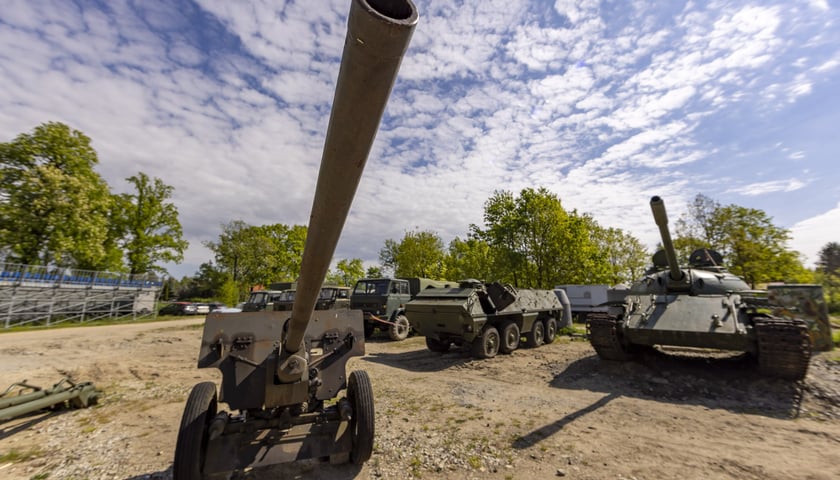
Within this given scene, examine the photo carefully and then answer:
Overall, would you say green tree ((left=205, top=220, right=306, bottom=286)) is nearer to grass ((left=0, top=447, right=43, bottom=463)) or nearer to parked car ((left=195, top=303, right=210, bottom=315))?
parked car ((left=195, top=303, right=210, bottom=315))

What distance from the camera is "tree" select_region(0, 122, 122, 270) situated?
64.3 feet

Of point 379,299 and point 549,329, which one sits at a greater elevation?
point 379,299

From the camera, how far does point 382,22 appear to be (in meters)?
0.71

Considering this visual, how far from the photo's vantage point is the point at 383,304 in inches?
528

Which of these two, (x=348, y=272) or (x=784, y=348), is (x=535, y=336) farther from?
(x=348, y=272)

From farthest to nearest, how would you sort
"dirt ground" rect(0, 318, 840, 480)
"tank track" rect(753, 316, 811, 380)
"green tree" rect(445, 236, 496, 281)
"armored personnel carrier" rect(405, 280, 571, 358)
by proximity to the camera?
"green tree" rect(445, 236, 496, 281)
"armored personnel carrier" rect(405, 280, 571, 358)
"tank track" rect(753, 316, 811, 380)
"dirt ground" rect(0, 318, 840, 480)

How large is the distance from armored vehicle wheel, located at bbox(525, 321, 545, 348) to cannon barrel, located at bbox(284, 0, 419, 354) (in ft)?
34.1

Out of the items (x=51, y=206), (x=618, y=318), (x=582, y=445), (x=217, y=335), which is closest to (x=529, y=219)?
(x=618, y=318)

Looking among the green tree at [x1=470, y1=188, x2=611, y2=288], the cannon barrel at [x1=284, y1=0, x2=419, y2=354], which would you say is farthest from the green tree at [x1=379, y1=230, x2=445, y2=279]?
the cannon barrel at [x1=284, y1=0, x2=419, y2=354]

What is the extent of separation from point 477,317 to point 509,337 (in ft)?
5.13

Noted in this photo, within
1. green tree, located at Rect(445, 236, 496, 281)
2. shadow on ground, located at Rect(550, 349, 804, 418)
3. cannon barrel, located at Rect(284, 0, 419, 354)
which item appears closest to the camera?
cannon barrel, located at Rect(284, 0, 419, 354)

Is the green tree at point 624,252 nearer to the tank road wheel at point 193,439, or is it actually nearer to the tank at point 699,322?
the tank at point 699,322

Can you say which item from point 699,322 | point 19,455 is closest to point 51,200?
point 19,455

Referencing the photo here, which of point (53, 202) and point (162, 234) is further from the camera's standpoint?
point (162, 234)
